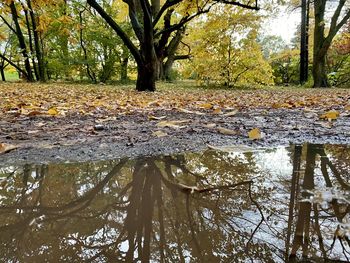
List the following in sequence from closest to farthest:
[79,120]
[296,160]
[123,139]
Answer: [296,160], [123,139], [79,120]

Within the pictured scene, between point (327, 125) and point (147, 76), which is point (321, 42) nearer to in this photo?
point (147, 76)

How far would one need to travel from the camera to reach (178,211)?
3.17 feet

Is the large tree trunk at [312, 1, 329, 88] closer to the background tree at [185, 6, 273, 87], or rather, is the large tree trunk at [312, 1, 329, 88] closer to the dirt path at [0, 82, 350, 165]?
the background tree at [185, 6, 273, 87]

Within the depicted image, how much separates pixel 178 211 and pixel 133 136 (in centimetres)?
117

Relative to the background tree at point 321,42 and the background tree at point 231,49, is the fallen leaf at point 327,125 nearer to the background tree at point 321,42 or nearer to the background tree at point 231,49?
the background tree at point 231,49

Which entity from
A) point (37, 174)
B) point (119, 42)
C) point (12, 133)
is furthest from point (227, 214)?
point (119, 42)

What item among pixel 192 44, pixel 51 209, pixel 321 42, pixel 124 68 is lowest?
pixel 51 209

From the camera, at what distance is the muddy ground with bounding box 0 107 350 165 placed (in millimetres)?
1716

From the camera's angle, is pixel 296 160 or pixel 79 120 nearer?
pixel 296 160

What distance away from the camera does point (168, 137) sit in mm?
2043

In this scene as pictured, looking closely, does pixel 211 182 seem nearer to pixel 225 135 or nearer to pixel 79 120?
pixel 225 135

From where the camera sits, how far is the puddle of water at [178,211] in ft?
2.45

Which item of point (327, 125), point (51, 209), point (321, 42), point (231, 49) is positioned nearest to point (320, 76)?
point (321, 42)

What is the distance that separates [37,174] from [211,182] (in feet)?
2.51
